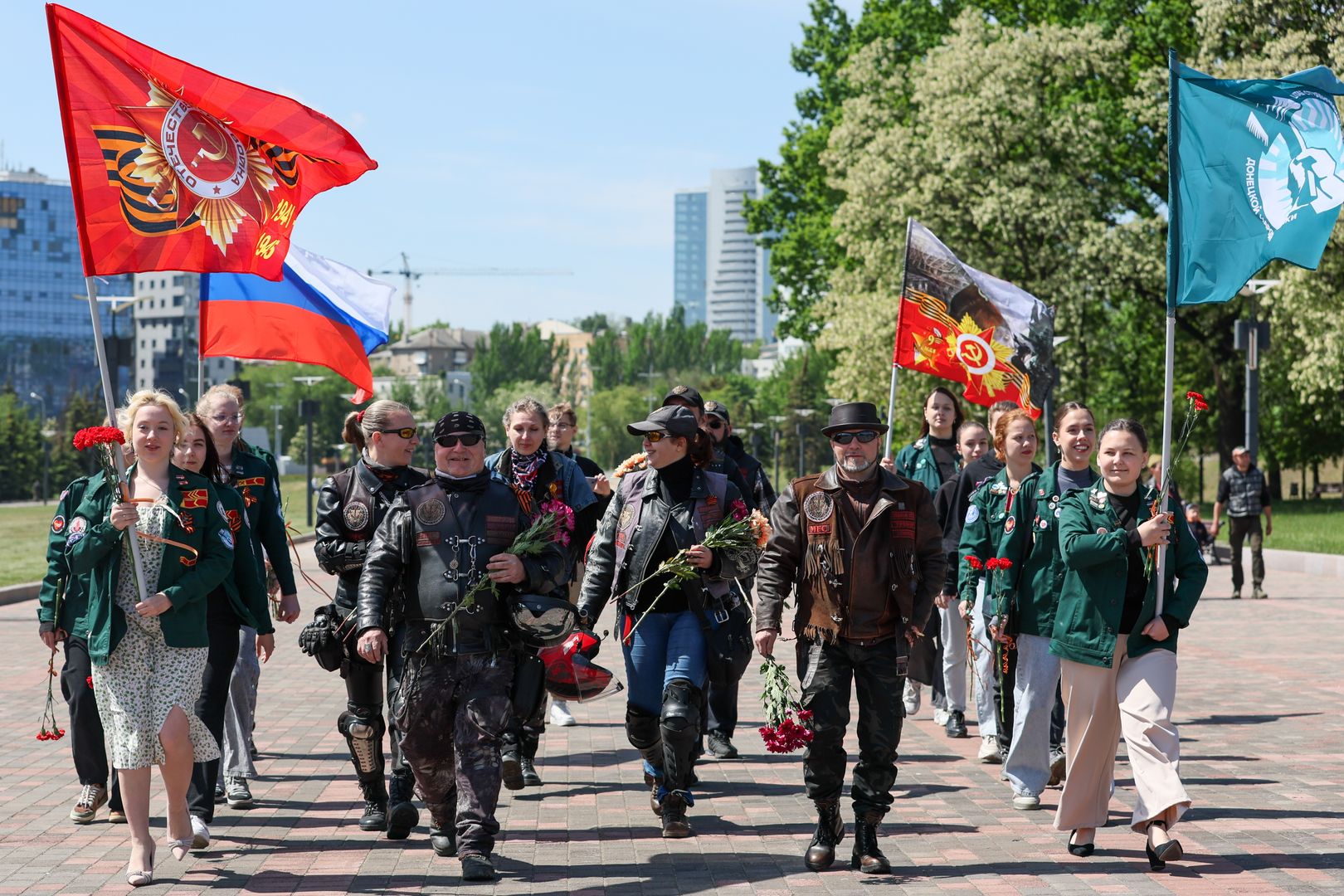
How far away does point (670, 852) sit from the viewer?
675 cm

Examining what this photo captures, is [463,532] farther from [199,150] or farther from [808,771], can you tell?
[199,150]

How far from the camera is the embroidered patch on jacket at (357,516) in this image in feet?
24.1

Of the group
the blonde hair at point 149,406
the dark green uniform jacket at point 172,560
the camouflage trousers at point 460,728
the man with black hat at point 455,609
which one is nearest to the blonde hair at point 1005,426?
the man with black hat at point 455,609

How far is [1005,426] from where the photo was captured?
8688mm

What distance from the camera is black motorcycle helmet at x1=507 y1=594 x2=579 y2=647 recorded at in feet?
21.1

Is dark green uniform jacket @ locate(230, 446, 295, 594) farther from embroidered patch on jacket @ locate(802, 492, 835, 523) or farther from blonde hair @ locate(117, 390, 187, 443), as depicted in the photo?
embroidered patch on jacket @ locate(802, 492, 835, 523)

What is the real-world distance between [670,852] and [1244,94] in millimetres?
4346

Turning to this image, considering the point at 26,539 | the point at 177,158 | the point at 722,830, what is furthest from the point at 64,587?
the point at 26,539

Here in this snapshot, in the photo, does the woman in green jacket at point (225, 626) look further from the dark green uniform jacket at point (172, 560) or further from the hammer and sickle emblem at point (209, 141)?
the hammer and sickle emblem at point (209, 141)

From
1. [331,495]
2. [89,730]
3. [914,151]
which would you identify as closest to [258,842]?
[89,730]

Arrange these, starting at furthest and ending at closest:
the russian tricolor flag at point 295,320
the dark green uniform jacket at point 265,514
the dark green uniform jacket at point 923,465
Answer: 1. the dark green uniform jacket at point 923,465
2. the russian tricolor flag at point 295,320
3. the dark green uniform jacket at point 265,514

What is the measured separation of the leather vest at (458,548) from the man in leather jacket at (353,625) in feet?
1.95

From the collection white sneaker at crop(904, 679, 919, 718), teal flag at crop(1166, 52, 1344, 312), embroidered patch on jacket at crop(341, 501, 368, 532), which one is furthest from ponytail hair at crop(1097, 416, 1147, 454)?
white sneaker at crop(904, 679, 919, 718)

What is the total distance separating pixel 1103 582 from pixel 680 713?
1.88 metres
